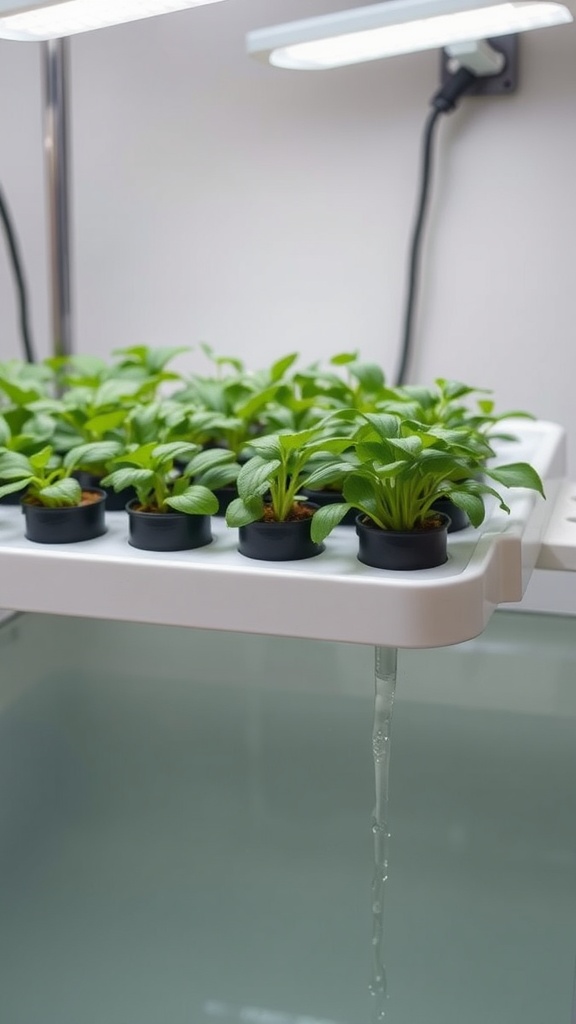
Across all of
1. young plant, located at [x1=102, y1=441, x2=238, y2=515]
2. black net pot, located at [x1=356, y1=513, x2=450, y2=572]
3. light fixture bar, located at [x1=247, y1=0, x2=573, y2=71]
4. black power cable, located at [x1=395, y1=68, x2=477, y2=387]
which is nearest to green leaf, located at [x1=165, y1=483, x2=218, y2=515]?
young plant, located at [x1=102, y1=441, x2=238, y2=515]

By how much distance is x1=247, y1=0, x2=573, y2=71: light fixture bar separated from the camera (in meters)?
0.92

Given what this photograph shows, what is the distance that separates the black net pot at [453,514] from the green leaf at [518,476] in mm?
36

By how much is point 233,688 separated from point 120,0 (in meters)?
0.58

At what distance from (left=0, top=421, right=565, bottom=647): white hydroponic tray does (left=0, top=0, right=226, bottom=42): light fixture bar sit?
1.22 feet

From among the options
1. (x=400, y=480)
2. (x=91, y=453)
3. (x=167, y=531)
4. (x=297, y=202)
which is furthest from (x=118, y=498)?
(x=297, y=202)

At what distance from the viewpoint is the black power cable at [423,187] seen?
118 cm

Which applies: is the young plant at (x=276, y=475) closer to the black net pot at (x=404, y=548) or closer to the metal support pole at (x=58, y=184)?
the black net pot at (x=404, y=548)

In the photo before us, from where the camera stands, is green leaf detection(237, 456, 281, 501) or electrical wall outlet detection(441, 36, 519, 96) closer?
green leaf detection(237, 456, 281, 501)

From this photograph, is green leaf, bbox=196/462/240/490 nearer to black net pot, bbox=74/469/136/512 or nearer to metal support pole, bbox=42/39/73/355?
black net pot, bbox=74/469/136/512

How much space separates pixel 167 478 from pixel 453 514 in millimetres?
213

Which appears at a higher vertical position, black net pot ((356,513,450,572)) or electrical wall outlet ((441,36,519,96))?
electrical wall outlet ((441,36,519,96))

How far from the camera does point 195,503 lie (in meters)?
0.70

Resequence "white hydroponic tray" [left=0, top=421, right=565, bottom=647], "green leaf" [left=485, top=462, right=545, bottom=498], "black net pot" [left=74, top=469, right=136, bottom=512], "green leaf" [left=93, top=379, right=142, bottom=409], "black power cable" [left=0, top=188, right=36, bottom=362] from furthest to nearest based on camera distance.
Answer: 1. "black power cable" [left=0, top=188, right=36, bottom=362]
2. "green leaf" [left=93, top=379, right=142, bottom=409]
3. "black net pot" [left=74, top=469, right=136, bottom=512]
4. "green leaf" [left=485, top=462, right=545, bottom=498]
5. "white hydroponic tray" [left=0, top=421, right=565, bottom=647]

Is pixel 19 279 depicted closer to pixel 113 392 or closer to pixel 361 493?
pixel 113 392
